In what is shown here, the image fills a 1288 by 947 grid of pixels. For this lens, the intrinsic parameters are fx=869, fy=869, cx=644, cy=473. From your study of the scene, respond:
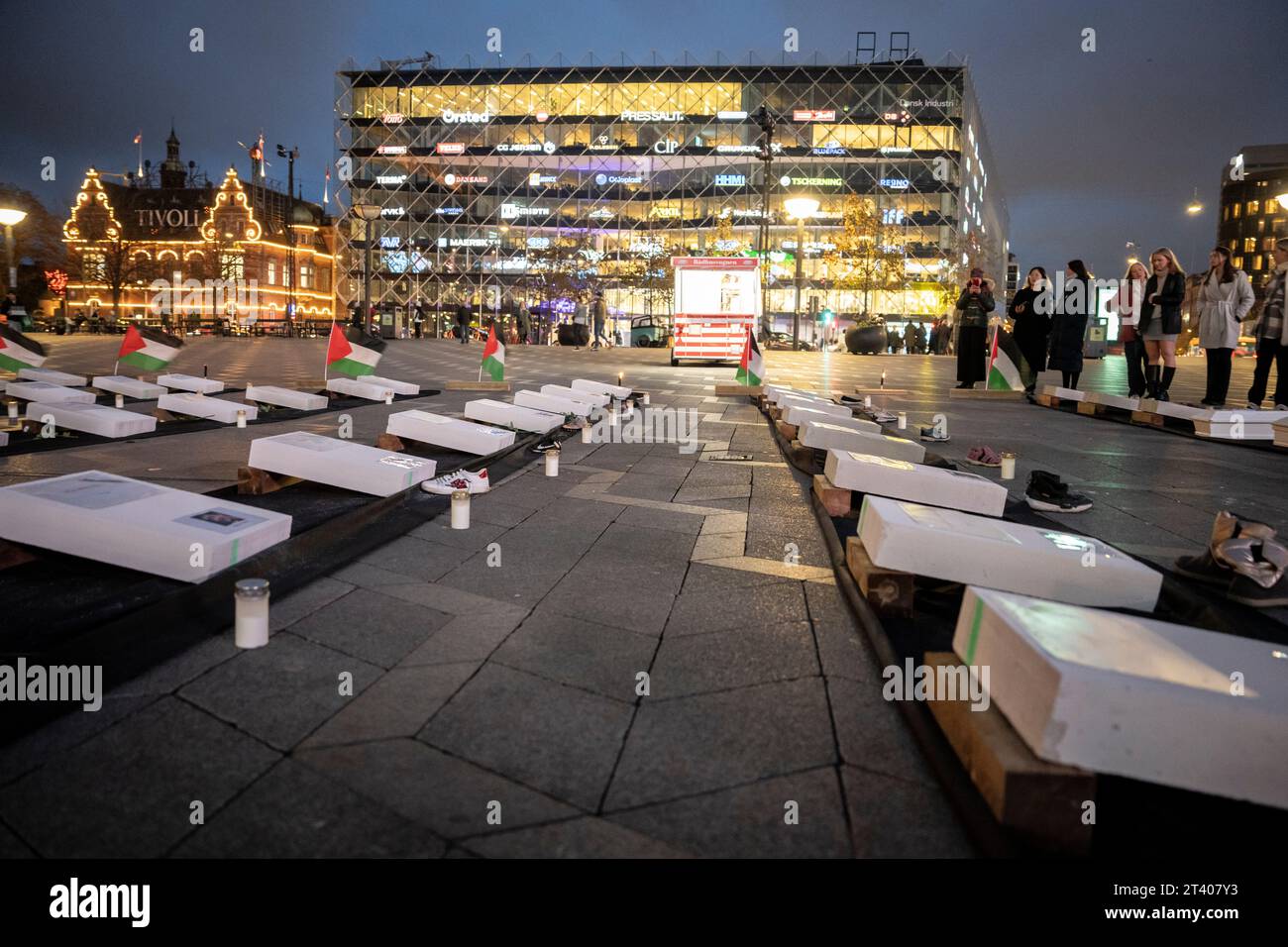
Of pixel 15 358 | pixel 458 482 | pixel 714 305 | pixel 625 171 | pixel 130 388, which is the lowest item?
pixel 458 482

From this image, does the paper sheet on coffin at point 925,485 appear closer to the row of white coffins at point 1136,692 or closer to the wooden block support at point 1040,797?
the row of white coffins at point 1136,692

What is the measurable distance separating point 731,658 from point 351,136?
7894 centimetres

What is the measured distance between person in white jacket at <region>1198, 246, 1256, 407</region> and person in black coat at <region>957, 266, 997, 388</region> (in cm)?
333

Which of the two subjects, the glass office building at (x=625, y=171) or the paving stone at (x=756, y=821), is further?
the glass office building at (x=625, y=171)

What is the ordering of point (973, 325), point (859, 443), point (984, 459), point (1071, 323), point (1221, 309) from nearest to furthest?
point (859, 443)
point (984, 459)
point (1221, 309)
point (1071, 323)
point (973, 325)

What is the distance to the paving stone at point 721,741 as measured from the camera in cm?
218

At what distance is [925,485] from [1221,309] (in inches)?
323

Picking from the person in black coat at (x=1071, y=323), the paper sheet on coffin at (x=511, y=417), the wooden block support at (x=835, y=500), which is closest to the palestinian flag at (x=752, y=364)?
Result: the person in black coat at (x=1071, y=323)

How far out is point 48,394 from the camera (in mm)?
9305

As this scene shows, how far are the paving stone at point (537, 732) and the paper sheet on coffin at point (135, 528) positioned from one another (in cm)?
145

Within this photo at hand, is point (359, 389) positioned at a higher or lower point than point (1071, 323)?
lower

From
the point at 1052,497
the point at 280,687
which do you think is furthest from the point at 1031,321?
the point at 280,687

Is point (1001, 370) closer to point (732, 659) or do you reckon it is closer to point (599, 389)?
point (599, 389)
